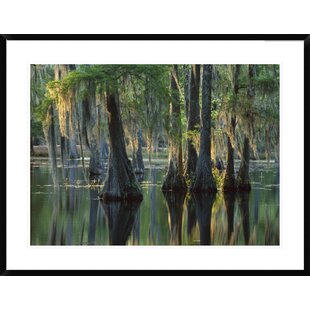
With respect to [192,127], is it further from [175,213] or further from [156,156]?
[175,213]

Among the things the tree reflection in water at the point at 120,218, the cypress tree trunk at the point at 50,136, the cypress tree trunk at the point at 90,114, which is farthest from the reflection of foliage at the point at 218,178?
the cypress tree trunk at the point at 50,136

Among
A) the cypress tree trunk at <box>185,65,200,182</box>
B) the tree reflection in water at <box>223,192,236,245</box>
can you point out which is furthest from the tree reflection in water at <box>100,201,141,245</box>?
the cypress tree trunk at <box>185,65,200,182</box>

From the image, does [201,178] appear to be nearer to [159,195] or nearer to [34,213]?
[159,195]

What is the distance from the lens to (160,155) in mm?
15664

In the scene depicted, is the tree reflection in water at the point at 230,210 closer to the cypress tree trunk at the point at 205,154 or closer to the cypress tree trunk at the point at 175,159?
the cypress tree trunk at the point at 205,154

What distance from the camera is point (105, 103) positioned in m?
11.7

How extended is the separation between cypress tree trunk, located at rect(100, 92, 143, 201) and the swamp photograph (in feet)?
0.06

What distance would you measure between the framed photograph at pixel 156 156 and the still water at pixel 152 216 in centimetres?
4

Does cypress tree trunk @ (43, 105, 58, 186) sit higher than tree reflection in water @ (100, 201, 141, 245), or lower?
higher

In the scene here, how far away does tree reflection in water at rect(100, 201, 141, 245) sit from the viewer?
8281 millimetres

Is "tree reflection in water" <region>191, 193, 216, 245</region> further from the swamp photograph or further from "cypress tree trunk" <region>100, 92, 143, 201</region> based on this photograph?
"cypress tree trunk" <region>100, 92, 143, 201</region>

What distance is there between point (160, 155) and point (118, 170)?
3.45 metres

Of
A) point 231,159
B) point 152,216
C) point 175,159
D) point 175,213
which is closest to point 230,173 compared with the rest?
point 231,159

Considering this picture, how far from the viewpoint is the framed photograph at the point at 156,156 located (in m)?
7.19
